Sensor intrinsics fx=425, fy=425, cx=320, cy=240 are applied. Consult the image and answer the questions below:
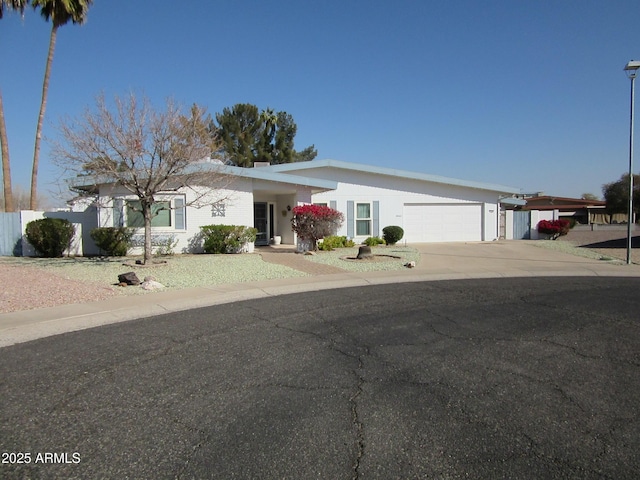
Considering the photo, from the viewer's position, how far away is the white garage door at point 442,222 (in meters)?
23.7

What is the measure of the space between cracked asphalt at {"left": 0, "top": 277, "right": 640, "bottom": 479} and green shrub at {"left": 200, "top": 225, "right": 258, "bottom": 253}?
9.70m

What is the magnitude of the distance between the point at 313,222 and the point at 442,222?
10.5 m

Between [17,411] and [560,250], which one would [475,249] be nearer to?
[560,250]

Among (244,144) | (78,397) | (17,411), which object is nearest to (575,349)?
(78,397)

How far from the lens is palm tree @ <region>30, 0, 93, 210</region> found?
60.0 feet

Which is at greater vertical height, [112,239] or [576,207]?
[576,207]

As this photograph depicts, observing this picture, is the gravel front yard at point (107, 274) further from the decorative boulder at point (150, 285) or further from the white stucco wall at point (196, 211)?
the white stucco wall at point (196, 211)

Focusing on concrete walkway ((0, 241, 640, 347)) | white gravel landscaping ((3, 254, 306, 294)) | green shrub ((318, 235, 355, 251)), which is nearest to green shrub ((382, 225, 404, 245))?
green shrub ((318, 235, 355, 251))

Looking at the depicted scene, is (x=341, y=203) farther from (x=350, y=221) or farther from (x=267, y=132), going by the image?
(x=267, y=132)

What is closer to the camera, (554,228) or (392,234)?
(392,234)

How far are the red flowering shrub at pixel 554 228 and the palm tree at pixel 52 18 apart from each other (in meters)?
27.5

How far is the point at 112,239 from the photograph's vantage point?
609 inches

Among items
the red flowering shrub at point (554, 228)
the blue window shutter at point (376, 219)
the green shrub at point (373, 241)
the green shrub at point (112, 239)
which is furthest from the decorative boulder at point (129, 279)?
the red flowering shrub at point (554, 228)

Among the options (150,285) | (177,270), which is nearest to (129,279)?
(150,285)
